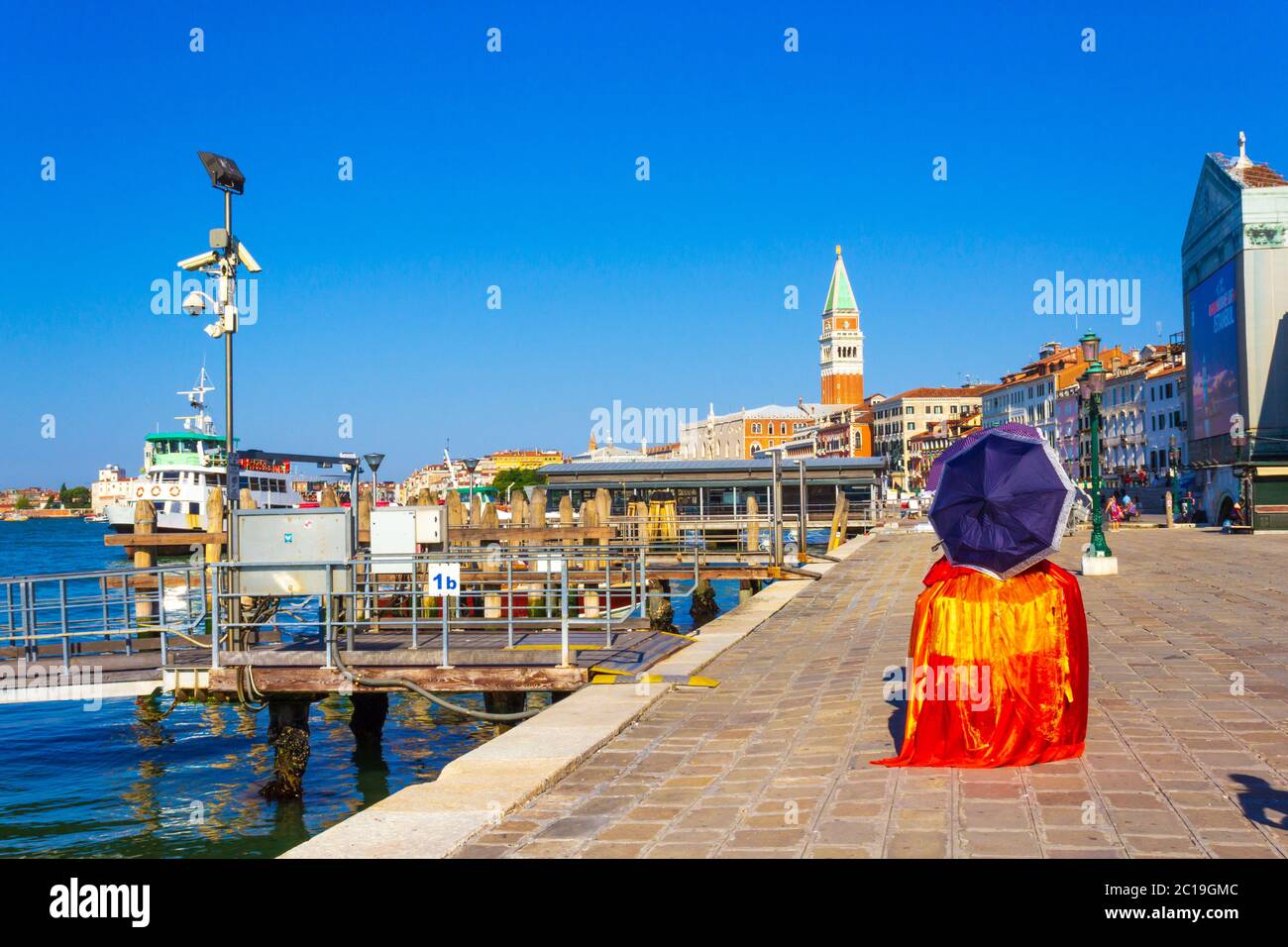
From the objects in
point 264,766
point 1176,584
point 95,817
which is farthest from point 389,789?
point 1176,584

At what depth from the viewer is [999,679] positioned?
22.4 ft

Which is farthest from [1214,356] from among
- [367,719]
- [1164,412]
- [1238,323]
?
[367,719]

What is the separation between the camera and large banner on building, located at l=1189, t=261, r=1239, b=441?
56812mm

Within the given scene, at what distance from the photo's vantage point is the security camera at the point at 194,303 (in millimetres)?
13656

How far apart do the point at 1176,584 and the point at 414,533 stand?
1268 cm

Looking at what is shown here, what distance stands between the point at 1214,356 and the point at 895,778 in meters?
60.1

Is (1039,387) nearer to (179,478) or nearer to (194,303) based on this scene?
(179,478)

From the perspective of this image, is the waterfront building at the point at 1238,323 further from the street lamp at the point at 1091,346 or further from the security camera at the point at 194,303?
the security camera at the point at 194,303

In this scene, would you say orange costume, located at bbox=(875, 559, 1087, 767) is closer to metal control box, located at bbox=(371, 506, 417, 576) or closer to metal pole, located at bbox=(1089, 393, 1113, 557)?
metal control box, located at bbox=(371, 506, 417, 576)

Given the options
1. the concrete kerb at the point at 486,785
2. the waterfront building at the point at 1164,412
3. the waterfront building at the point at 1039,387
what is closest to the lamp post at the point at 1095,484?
the concrete kerb at the point at 486,785

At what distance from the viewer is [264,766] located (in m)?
A: 14.8

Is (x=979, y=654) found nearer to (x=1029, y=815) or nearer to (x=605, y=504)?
(x=1029, y=815)

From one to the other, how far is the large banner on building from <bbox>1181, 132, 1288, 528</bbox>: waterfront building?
48 millimetres

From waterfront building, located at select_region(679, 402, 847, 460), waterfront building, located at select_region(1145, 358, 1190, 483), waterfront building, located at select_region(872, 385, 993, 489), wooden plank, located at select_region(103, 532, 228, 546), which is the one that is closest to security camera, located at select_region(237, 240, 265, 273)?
wooden plank, located at select_region(103, 532, 228, 546)
